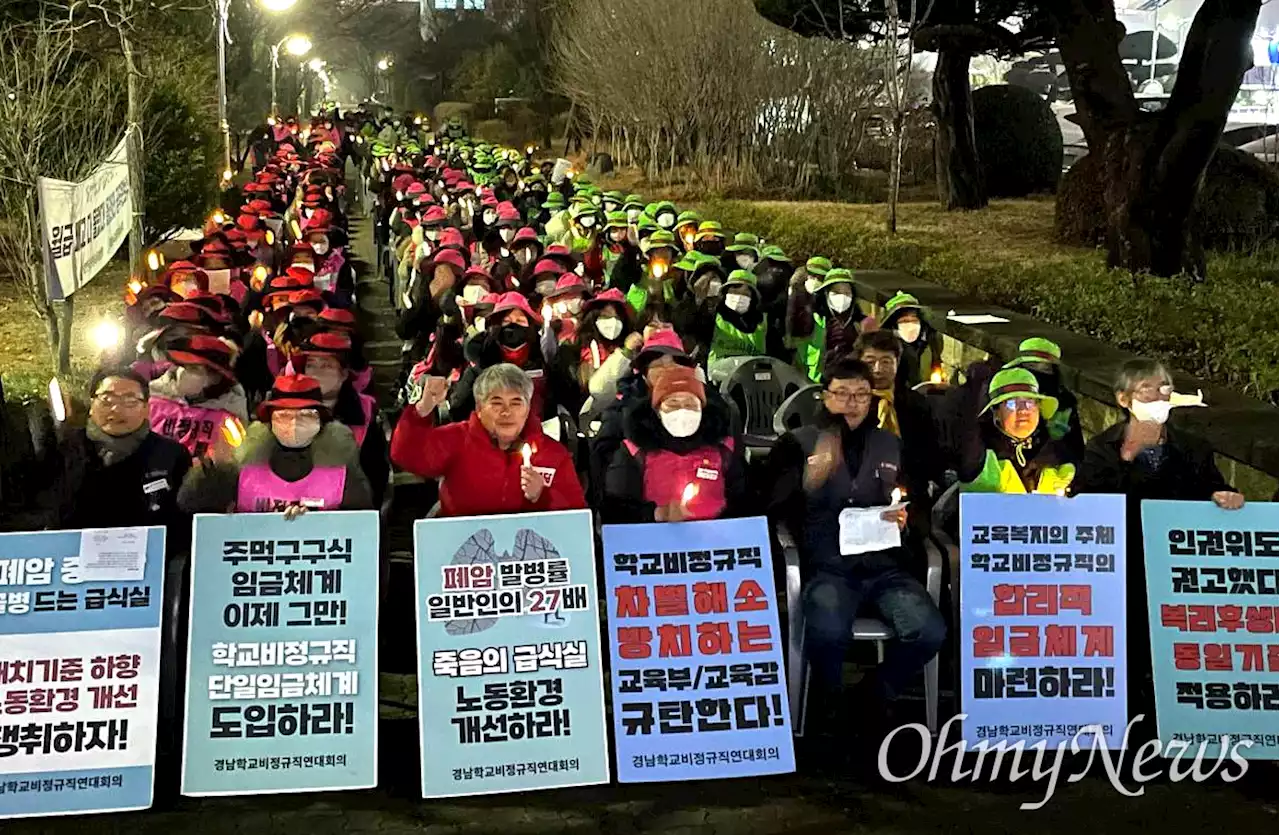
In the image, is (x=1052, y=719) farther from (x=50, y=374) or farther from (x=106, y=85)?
(x=106, y=85)

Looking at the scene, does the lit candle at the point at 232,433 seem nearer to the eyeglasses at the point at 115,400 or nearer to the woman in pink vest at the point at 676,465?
the eyeglasses at the point at 115,400

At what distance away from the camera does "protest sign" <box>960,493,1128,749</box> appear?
5.48 m

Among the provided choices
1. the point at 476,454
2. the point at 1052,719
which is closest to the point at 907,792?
the point at 1052,719

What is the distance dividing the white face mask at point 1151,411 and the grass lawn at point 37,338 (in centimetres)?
791

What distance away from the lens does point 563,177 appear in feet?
73.6

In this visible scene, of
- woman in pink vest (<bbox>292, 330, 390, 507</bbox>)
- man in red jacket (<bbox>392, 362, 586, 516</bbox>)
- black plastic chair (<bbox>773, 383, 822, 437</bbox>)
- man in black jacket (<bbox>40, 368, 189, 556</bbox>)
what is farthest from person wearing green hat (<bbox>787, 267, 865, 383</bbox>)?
man in black jacket (<bbox>40, 368, 189, 556</bbox>)

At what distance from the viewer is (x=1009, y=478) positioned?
6.18m

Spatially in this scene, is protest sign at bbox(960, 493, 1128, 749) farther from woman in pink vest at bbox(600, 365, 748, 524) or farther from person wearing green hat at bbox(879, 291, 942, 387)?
person wearing green hat at bbox(879, 291, 942, 387)

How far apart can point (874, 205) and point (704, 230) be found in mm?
12459

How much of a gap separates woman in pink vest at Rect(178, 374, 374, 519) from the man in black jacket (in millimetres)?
103

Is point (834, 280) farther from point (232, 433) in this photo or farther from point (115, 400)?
point (115, 400)

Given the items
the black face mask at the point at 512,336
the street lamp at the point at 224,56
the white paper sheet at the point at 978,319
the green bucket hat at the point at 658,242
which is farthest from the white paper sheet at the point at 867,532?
the street lamp at the point at 224,56

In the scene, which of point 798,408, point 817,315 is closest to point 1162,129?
point 817,315

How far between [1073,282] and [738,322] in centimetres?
480
